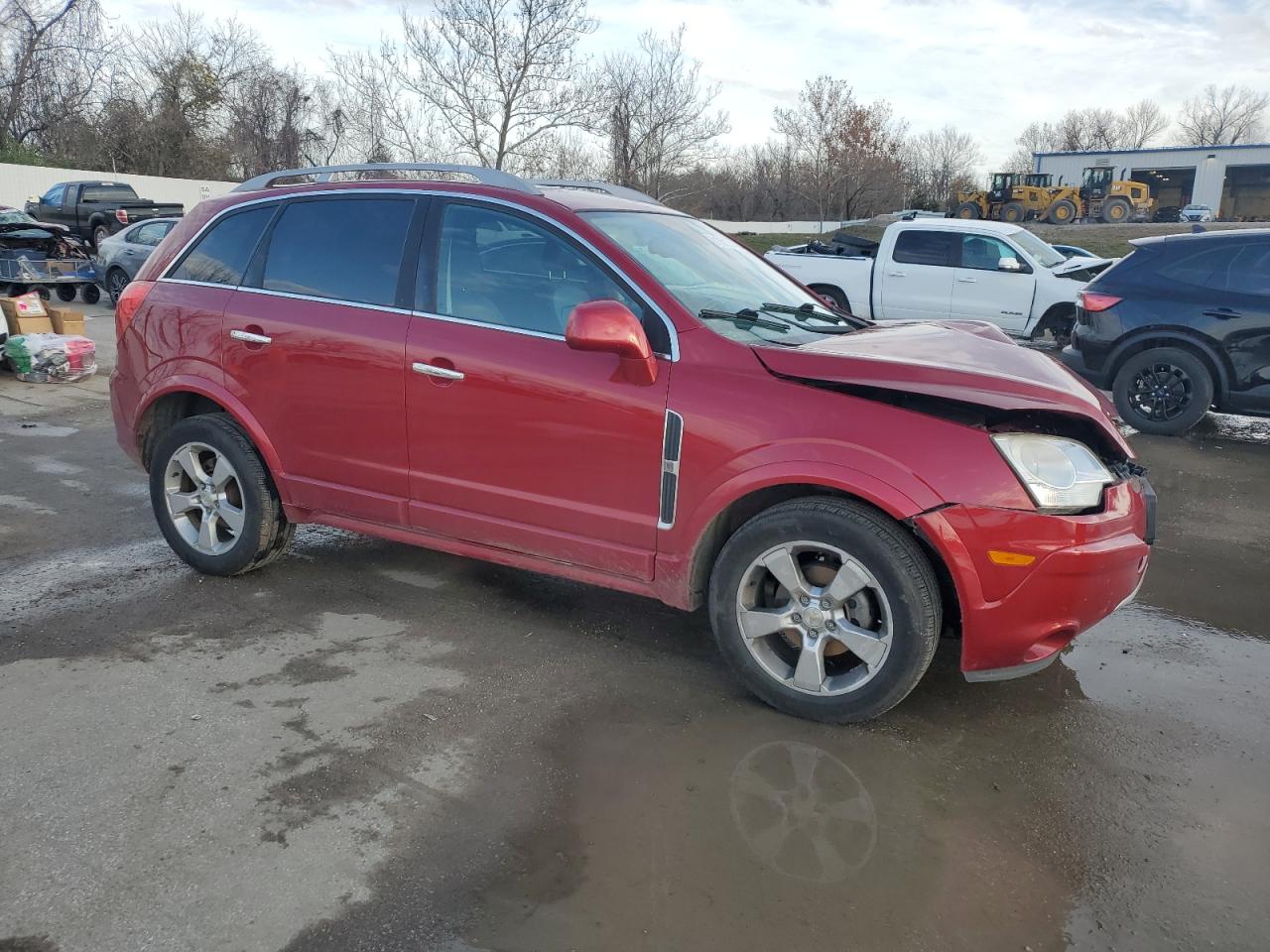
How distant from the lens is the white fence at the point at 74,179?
34938 mm

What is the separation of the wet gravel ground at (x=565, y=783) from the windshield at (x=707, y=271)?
1.38 metres

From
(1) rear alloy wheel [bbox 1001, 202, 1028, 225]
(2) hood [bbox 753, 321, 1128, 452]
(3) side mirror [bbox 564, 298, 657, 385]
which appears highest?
(1) rear alloy wheel [bbox 1001, 202, 1028, 225]

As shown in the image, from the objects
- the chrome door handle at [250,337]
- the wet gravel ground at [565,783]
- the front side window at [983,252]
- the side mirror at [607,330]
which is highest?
the front side window at [983,252]

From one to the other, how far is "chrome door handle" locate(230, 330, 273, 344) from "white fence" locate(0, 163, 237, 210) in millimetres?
31668

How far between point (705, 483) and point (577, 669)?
0.96 meters

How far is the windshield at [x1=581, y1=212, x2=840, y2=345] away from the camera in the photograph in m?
3.75

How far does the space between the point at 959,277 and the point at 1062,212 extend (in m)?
33.0

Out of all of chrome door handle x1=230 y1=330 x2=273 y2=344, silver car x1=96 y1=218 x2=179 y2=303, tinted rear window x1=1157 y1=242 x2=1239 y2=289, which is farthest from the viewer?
silver car x1=96 y1=218 x2=179 y2=303

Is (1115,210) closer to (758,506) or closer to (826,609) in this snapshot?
(758,506)

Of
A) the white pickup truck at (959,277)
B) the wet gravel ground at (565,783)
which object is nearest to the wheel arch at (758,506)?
the wet gravel ground at (565,783)

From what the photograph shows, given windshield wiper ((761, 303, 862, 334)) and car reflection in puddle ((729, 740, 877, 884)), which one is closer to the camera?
car reflection in puddle ((729, 740, 877, 884))

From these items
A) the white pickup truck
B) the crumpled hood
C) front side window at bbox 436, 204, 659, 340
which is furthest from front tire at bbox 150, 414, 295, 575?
the crumpled hood

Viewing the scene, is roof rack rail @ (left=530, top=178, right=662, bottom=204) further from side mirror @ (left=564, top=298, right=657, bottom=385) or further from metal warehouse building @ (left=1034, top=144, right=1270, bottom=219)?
metal warehouse building @ (left=1034, top=144, right=1270, bottom=219)

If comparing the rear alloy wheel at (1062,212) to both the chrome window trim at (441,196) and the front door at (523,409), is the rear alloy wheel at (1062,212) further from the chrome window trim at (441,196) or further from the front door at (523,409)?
the front door at (523,409)
